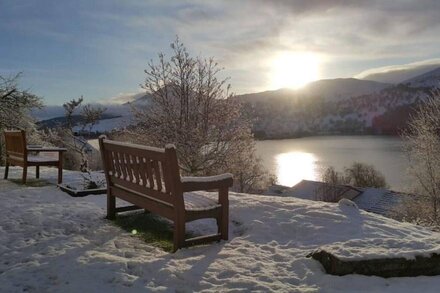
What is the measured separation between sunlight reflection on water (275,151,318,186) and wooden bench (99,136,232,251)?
164 ft

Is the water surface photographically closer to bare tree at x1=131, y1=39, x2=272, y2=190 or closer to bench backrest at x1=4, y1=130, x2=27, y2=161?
bare tree at x1=131, y1=39, x2=272, y2=190

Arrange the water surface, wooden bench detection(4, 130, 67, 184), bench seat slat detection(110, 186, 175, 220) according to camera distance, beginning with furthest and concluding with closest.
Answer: the water surface < wooden bench detection(4, 130, 67, 184) < bench seat slat detection(110, 186, 175, 220)

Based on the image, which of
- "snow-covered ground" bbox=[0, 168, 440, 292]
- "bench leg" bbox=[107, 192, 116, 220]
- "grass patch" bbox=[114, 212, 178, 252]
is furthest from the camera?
"bench leg" bbox=[107, 192, 116, 220]

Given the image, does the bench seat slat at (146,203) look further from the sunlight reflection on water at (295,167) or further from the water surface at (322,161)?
the sunlight reflection on water at (295,167)

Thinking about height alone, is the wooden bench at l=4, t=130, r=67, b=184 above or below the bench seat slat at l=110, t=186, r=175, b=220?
above

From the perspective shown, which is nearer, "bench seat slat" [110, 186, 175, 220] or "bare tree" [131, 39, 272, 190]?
"bench seat slat" [110, 186, 175, 220]

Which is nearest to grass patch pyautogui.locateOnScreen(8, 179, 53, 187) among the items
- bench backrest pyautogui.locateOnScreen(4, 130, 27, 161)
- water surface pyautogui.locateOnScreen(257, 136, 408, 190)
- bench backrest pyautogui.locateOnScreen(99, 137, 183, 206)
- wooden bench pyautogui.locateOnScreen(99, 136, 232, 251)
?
bench backrest pyautogui.locateOnScreen(4, 130, 27, 161)

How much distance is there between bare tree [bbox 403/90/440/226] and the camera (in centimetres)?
2688

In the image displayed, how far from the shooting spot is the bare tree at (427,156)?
1058 inches

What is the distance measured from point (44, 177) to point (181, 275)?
743cm

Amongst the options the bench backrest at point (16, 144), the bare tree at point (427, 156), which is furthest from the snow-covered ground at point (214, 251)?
the bare tree at point (427, 156)

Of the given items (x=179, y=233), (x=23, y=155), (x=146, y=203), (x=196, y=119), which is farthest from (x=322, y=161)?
(x=179, y=233)

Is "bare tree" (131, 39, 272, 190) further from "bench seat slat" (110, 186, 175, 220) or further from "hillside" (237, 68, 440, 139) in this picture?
"hillside" (237, 68, 440, 139)

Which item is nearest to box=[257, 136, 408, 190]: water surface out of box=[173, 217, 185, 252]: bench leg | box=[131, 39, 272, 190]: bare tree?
box=[131, 39, 272, 190]: bare tree
